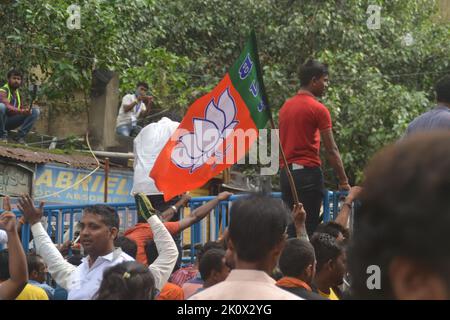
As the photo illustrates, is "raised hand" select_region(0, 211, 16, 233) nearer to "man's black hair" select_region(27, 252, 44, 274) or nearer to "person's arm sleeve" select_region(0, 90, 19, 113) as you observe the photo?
"man's black hair" select_region(27, 252, 44, 274)

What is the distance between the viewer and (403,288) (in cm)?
158

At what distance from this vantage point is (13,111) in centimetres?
1327

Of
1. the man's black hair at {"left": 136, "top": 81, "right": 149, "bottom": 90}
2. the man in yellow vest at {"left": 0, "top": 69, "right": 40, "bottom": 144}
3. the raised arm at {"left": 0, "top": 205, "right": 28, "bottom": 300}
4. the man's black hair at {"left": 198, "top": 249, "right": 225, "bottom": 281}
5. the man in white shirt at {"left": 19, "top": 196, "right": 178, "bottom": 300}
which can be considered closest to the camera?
the raised arm at {"left": 0, "top": 205, "right": 28, "bottom": 300}

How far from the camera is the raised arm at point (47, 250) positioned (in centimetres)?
545

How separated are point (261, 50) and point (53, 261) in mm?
13067

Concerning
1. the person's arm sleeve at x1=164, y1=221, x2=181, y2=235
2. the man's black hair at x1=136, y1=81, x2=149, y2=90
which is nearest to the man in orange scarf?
the person's arm sleeve at x1=164, y1=221, x2=181, y2=235

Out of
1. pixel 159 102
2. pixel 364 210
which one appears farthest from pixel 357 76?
pixel 364 210

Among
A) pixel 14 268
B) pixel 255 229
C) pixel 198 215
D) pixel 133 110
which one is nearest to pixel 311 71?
pixel 198 215

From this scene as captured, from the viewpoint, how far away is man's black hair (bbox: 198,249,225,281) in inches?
223

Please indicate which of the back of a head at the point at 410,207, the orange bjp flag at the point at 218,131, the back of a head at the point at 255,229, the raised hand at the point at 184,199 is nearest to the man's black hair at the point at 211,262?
the orange bjp flag at the point at 218,131

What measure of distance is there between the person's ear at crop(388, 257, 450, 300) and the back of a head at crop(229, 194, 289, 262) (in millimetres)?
1491

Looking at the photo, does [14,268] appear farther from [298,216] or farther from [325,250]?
[298,216]

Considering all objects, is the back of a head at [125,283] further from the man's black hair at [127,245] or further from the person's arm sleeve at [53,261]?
the man's black hair at [127,245]
